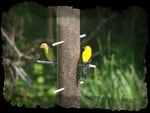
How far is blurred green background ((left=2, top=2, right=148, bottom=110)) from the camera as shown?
123 inches

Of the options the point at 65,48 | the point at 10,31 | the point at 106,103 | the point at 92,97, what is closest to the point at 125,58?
the point at 92,97

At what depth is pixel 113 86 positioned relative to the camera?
3.03 m

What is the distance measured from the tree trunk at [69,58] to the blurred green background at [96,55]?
1.61ft

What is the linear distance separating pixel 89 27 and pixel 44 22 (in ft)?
1.02

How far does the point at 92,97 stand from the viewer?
3271mm

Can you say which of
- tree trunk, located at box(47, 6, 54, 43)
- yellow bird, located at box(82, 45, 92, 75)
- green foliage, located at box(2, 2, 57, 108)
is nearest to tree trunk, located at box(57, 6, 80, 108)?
yellow bird, located at box(82, 45, 92, 75)

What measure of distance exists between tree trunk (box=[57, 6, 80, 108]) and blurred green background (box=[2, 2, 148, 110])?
0.49 m

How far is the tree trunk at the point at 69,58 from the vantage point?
2143 millimetres

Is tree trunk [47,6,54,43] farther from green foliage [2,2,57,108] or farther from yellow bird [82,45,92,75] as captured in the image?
yellow bird [82,45,92,75]

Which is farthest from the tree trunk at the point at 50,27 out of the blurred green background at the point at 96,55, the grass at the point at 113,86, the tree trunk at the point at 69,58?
the tree trunk at the point at 69,58

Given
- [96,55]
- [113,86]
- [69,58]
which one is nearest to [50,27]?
[96,55]

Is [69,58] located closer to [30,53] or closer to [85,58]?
[85,58]

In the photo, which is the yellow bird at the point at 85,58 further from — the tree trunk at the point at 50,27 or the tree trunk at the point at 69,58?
the tree trunk at the point at 50,27

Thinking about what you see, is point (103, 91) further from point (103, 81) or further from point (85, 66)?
point (85, 66)
